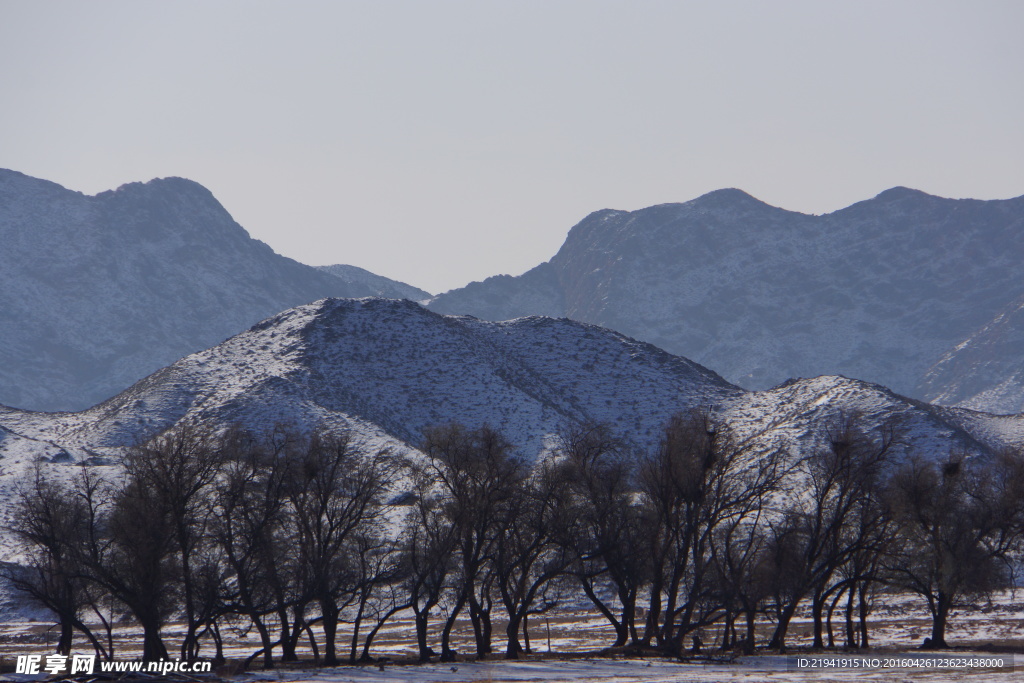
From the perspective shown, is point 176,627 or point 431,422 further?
point 431,422

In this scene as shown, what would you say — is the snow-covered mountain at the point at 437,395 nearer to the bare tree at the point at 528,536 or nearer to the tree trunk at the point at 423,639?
the bare tree at the point at 528,536

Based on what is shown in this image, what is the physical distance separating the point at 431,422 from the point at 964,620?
2829 inches

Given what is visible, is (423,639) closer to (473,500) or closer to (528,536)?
(528,536)

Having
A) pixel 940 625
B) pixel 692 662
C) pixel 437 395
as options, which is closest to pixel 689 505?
pixel 692 662

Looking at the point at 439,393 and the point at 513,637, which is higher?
the point at 439,393

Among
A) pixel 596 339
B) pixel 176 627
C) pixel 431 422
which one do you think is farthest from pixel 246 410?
pixel 596 339

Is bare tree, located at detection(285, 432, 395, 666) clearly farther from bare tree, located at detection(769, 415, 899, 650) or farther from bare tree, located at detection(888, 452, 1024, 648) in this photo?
bare tree, located at detection(888, 452, 1024, 648)

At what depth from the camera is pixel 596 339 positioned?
16662cm

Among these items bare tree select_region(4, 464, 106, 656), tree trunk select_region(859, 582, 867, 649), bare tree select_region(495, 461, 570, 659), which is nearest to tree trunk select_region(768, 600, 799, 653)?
tree trunk select_region(859, 582, 867, 649)

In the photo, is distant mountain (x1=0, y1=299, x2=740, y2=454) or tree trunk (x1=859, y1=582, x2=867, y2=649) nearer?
tree trunk (x1=859, y1=582, x2=867, y2=649)

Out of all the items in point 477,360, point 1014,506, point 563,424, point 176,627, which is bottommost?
point 176,627

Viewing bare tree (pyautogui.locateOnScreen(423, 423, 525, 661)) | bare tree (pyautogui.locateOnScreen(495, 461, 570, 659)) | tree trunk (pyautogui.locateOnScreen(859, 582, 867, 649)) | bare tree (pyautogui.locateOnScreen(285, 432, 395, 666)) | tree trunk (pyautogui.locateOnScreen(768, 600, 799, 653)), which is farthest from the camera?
tree trunk (pyautogui.locateOnScreen(859, 582, 867, 649))

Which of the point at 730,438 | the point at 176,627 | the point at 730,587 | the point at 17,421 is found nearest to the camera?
the point at 730,587

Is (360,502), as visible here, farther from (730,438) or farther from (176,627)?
(176,627)
